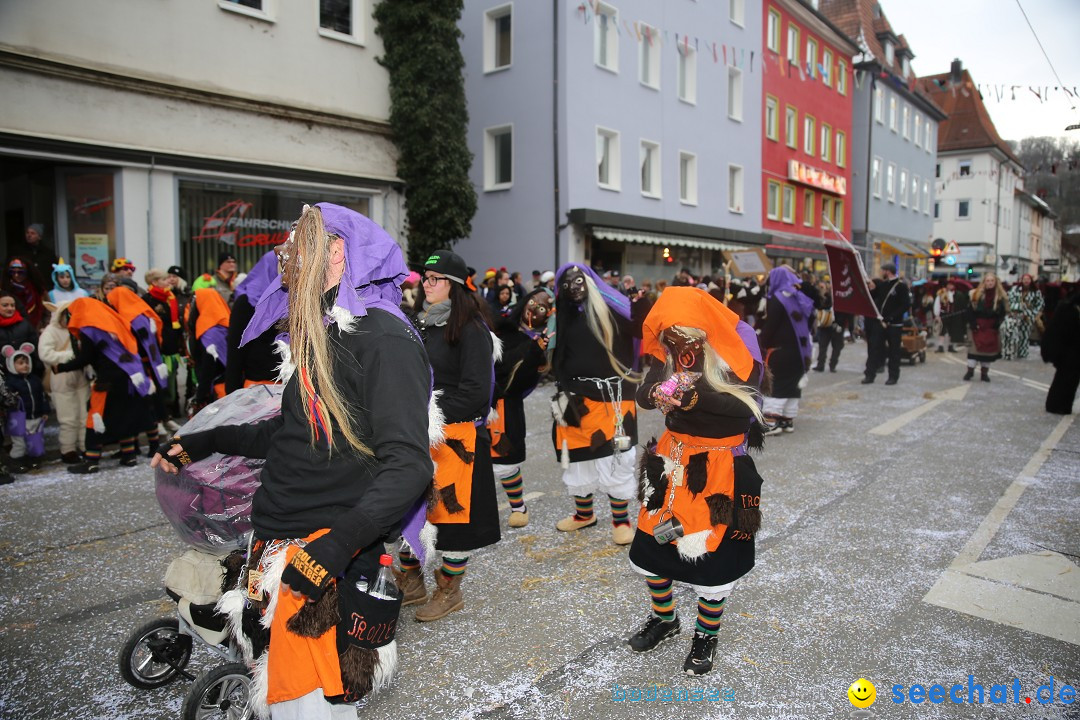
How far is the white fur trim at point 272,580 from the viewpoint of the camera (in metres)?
2.03

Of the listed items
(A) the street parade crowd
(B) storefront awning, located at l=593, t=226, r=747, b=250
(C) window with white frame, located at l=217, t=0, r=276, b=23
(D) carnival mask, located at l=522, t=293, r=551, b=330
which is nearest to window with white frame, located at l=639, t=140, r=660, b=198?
(B) storefront awning, located at l=593, t=226, r=747, b=250

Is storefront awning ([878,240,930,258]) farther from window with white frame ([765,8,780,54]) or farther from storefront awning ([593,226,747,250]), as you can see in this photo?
storefront awning ([593,226,747,250])

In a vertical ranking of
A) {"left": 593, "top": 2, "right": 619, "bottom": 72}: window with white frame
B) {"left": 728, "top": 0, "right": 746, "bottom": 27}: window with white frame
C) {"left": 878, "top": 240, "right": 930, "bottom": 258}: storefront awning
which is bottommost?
{"left": 878, "top": 240, "right": 930, "bottom": 258}: storefront awning

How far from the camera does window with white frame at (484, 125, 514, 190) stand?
21.0 meters

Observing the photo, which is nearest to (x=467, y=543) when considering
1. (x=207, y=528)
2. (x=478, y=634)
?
(x=478, y=634)

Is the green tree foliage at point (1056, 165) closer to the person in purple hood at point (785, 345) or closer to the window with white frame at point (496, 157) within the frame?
the person in purple hood at point (785, 345)

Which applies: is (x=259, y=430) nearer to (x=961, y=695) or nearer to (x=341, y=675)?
(x=341, y=675)

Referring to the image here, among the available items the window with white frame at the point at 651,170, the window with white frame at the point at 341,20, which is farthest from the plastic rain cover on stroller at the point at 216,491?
the window with white frame at the point at 651,170

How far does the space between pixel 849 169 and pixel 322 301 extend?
39.5 m

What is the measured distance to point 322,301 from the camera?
2135mm

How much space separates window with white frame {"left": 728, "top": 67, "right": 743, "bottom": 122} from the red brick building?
2018 mm

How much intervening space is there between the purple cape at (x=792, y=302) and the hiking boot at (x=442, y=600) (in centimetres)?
630

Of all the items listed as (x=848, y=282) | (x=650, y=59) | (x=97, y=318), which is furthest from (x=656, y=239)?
(x=97, y=318)

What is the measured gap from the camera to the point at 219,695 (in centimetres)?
275
